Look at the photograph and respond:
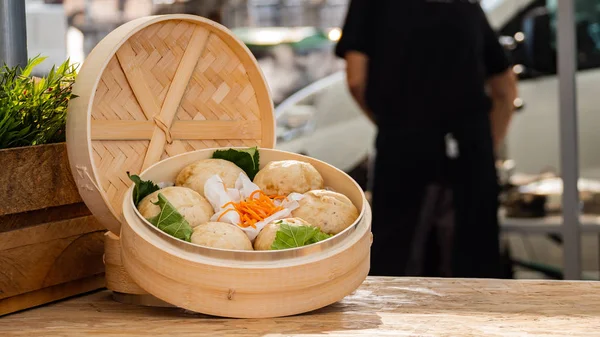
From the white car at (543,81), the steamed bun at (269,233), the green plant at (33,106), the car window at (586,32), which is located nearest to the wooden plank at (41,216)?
the green plant at (33,106)

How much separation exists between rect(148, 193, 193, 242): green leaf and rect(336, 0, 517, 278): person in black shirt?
192 centimetres

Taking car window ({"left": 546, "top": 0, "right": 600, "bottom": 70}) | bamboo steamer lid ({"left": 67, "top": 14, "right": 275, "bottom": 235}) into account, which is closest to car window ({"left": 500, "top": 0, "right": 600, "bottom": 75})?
car window ({"left": 546, "top": 0, "right": 600, "bottom": 70})

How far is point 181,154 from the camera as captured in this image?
135cm

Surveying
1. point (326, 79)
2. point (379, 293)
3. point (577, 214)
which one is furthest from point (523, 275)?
point (379, 293)

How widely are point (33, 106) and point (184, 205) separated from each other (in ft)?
1.02

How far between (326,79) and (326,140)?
24cm

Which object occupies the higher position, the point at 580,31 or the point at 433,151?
the point at 580,31

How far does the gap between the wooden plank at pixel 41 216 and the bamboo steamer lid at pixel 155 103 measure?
2.9 inches

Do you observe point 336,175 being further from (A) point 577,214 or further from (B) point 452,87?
(A) point 577,214

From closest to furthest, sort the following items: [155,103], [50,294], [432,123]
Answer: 1. [50,294]
2. [155,103]
3. [432,123]

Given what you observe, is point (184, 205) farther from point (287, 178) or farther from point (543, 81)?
point (543, 81)

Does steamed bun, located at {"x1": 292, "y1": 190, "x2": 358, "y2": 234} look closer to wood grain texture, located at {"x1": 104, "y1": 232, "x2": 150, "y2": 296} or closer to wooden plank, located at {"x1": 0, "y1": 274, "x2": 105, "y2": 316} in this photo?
wood grain texture, located at {"x1": 104, "y1": 232, "x2": 150, "y2": 296}

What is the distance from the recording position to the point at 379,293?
135 centimetres

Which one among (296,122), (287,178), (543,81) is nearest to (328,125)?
(296,122)
